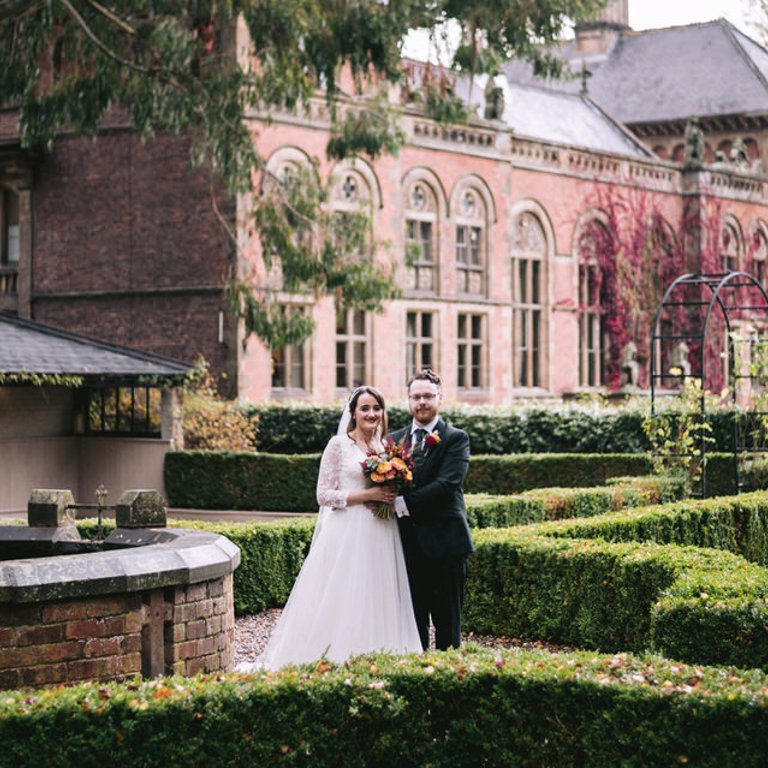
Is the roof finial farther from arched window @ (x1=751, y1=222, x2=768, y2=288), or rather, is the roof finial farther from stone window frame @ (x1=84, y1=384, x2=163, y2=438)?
stone window frame @ (x1=84, y1=384, x2=163, y2=438)

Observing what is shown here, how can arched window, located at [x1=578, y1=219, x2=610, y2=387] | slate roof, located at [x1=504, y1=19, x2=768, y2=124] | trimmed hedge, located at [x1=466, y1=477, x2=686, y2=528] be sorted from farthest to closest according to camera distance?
1. slate roof, located at [x1=504, y1=19, x2=768, y2=124]
2. arched window, located at [x1=578, y1=219, x2=610, y2=387]
3. trimmed hedge, located at [x1=466, y1=477, x2=686, y2=528]

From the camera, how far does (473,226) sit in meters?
32.9

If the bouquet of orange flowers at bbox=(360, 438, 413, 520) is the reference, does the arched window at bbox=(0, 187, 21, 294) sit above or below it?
above

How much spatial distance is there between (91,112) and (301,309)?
20.8 feet

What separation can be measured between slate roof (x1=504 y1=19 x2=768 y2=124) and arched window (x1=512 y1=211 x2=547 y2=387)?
41.1 feet

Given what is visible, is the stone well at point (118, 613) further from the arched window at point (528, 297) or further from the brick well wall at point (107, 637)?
the arched window at point (528, 297)

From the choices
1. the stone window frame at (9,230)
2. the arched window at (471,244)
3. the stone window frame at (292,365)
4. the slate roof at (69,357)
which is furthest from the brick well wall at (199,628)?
the arched window at (471,244)

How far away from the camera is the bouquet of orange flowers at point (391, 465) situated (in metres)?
8.22

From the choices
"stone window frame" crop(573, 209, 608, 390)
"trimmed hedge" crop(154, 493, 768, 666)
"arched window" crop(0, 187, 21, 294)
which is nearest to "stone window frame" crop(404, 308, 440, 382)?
"stone window frame" crop(573, 209, 608, 390)

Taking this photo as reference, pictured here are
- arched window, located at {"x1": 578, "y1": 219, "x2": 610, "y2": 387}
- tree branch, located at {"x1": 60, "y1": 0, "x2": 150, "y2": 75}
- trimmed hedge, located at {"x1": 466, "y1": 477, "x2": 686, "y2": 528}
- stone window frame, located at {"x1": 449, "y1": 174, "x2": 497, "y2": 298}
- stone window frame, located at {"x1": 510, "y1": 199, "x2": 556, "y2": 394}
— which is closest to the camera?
trimmed hedge, located at {"x1": 466, "y1": 477, "x2": 686, "y2": 528}

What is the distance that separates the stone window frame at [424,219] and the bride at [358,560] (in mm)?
22318

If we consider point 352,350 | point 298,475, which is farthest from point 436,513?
point 352,350

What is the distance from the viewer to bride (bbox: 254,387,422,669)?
28.0 feet

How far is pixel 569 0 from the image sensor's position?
88.5 feet
